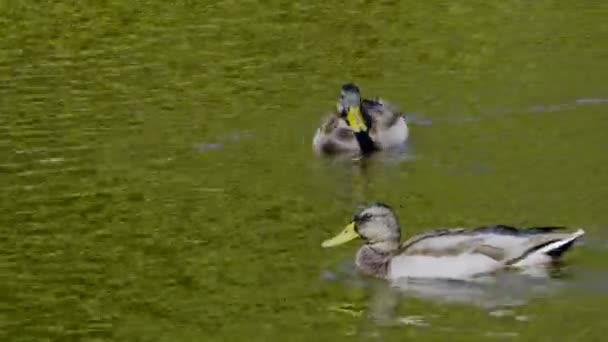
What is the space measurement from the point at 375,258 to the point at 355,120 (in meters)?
6.01

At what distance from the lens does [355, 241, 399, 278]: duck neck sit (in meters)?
18.8

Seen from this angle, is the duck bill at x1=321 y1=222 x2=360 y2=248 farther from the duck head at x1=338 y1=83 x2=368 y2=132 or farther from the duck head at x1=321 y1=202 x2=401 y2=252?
the duck head at x1=338 y1=83 x2=368 y2=132

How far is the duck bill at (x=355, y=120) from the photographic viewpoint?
2464 centimetres

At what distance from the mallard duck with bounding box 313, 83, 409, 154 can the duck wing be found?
5.85m

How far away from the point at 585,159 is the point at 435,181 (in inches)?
67.1

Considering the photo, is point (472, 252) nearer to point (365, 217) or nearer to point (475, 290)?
point (475, 290)

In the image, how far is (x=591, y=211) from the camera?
20.2 m

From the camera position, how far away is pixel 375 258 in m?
18.9

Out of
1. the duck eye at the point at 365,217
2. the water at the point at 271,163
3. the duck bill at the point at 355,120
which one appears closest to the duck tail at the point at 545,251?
the water at the point at 271,163

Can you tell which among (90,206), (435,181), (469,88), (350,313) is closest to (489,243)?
(350,313)

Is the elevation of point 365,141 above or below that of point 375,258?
above

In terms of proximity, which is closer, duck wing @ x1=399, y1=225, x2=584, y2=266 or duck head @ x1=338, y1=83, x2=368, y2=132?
duck wing @ x1=399, y1=225, x2=584, y2=266

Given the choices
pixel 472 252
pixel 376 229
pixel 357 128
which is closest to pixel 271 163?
pixel 357 128

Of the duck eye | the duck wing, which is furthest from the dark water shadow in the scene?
the duck eye
